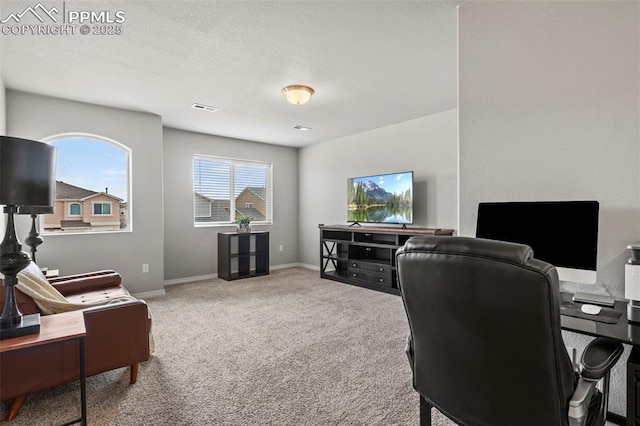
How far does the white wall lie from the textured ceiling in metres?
0.51

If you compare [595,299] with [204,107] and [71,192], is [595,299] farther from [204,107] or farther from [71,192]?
[71,192]

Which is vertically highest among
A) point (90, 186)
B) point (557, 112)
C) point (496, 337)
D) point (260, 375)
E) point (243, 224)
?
point (557, 112)

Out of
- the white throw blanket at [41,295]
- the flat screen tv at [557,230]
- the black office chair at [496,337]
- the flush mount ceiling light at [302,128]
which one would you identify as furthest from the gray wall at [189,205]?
the black office chair at [496,337]

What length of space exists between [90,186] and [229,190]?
2.29 m

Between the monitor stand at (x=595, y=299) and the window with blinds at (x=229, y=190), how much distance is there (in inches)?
207

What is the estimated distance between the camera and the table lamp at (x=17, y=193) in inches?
65.2

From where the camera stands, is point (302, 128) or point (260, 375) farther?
point (302, 128)

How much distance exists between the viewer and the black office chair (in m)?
0.92

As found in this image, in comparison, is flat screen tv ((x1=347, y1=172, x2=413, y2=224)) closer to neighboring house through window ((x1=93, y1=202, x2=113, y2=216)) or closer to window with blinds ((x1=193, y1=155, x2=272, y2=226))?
window with blinds ((x1=193, y1=155, x2=272, y2=226))

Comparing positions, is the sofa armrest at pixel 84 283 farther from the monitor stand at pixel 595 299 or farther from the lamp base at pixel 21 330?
the monitor stand at pixel 595 299

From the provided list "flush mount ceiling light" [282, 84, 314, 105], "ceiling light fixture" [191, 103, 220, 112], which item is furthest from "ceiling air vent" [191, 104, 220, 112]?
"flush mount ceiling light" [282, 84, 314, 105]

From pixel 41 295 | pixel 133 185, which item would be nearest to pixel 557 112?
pixel 41 295

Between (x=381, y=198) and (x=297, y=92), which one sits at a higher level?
(x=297, y=92)

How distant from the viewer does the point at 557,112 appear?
185 centimetres
